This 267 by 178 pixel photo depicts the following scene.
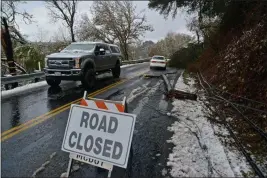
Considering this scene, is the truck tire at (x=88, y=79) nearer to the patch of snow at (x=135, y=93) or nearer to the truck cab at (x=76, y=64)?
the truck cab at (x=76, y=64)

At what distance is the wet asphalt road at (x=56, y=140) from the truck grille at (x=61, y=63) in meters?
1.67

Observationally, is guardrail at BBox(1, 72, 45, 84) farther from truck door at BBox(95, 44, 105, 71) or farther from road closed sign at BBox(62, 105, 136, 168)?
road closed sign at BBox(62, 105, 136, 168)

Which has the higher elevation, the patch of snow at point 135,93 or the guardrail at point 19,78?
the guardrail at point 19,78

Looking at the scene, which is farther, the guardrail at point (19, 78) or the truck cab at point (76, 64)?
the guardrail at point (19, 78)

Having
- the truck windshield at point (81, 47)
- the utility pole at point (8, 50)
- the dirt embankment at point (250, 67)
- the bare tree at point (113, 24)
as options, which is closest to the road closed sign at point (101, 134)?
the dirt embankment at point (250, 67)

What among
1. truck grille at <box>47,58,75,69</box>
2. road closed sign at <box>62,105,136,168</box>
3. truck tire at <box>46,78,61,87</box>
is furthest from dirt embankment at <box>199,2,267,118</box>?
truck tire at <box>46,78,61,87</box>

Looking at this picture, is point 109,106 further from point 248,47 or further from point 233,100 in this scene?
point 248,47

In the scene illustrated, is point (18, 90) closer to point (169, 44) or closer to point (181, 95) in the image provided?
point (181, 95)

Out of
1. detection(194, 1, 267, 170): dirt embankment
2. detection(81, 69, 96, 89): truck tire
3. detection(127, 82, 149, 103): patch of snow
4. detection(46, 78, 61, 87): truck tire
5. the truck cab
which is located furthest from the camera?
detection(46, 78, 61, 87): truck tire

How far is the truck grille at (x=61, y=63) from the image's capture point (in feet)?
41.2

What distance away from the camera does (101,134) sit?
4.37 metres

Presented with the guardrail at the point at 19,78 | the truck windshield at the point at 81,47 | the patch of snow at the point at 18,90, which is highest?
the truck windshield at the point at 81,47

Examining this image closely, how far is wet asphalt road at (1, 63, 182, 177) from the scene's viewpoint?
16.1ft

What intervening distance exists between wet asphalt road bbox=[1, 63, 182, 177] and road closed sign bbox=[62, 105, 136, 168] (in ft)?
2.02
